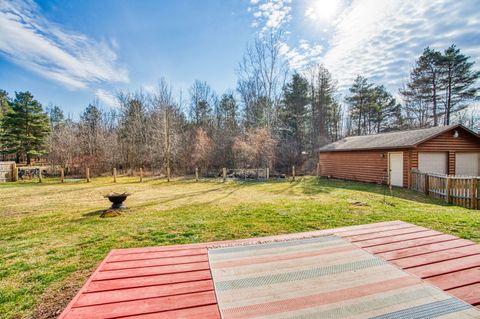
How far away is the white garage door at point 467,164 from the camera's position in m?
10.9

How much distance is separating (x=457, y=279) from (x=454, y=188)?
7609 millimetres

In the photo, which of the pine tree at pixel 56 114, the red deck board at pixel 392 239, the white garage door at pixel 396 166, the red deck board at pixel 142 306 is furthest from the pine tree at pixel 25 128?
the white garage door at pixel 396 166

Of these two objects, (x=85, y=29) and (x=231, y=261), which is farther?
(x=85, y=29)

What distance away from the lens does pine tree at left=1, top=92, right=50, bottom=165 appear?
22484mm

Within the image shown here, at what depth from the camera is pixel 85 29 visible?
34.9ft

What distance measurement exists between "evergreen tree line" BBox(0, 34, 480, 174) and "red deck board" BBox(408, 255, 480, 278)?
46.4ft

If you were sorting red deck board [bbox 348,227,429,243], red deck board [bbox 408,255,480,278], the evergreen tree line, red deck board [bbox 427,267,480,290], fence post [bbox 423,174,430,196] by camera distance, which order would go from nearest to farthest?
1. red deck board [bbox 427,267,480,290]
2. red deck board [bbox 408,255,480,278]
3. red deck board [bbox 348,227,429,243]
4. fence post [bbox 423,174,430,196]
5. the evergreen tree line

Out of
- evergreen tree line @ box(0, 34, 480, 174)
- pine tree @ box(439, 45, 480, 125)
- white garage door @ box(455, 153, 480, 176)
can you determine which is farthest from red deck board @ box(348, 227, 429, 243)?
pine tree @ box(439, 45, 480, 125)

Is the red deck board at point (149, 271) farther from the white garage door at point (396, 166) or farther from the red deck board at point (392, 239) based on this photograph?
the white garage door at point (396, 166)

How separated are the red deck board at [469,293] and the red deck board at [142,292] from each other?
174 centimetres

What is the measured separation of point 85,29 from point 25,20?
3.12 m

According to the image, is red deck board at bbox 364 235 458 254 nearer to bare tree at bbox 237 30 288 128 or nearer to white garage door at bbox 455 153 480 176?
white garage door at bbox 455 153 480 176

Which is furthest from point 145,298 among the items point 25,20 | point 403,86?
point 403,86

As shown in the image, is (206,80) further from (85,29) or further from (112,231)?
(112,231)
